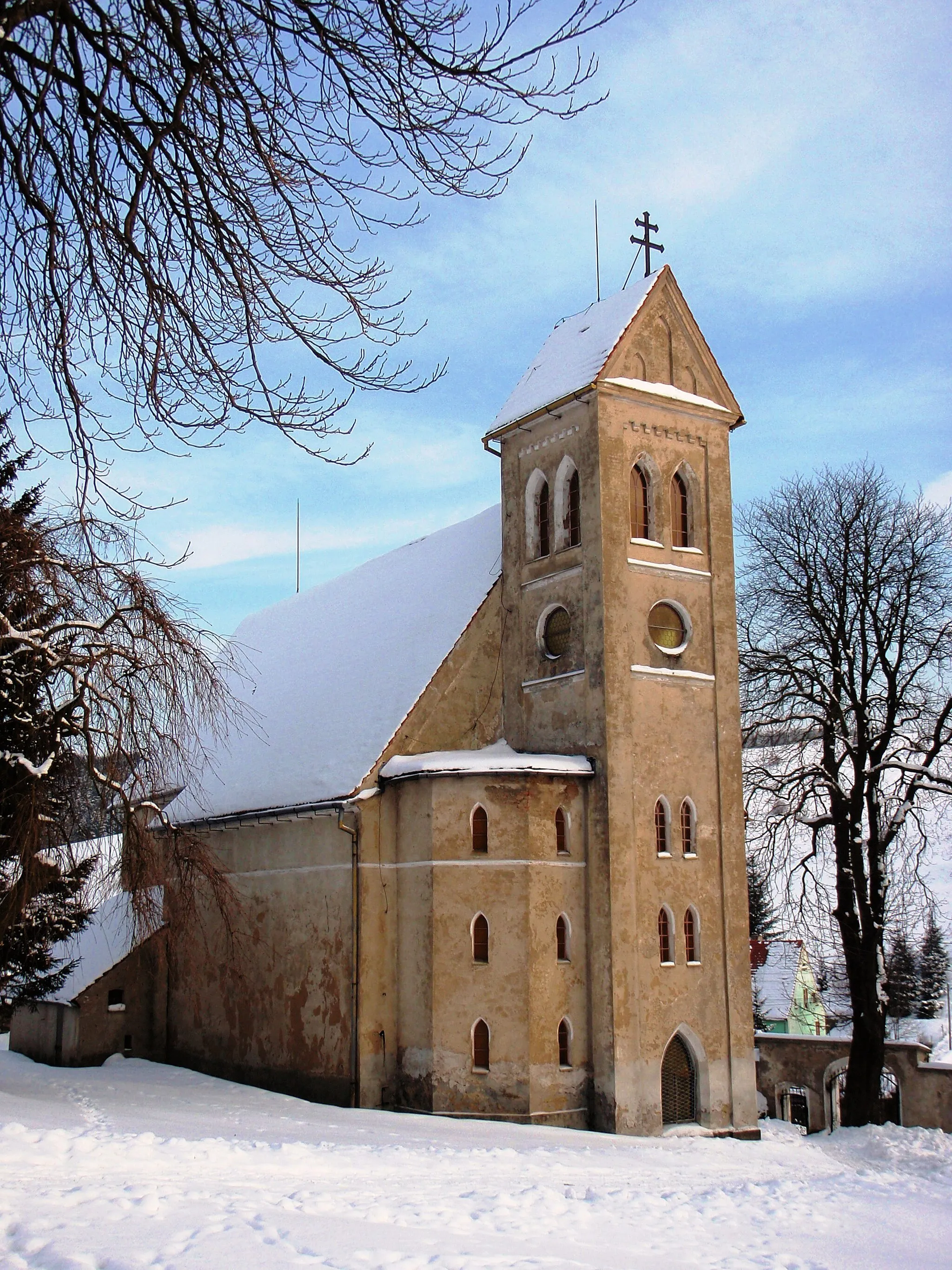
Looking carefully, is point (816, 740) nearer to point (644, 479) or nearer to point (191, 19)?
point (644, 479)

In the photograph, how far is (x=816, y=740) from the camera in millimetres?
31141

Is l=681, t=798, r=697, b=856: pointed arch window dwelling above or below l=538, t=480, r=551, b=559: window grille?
below

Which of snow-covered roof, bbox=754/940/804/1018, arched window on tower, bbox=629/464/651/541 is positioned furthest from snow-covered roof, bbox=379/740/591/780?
snow-covered roof, bbox=754/940/804/1018

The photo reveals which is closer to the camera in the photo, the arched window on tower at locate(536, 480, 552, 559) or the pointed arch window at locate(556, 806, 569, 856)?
the pointed arch window at locate(556, 806, 569, 856)

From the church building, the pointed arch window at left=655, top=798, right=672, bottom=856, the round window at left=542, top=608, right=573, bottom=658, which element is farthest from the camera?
the round window at left=542, top=608, right=573, bottom=658

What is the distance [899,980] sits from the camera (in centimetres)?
5428

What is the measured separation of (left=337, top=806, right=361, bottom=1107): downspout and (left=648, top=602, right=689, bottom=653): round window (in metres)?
6.92

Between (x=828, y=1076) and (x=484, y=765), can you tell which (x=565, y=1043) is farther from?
(x=828, y=1076)

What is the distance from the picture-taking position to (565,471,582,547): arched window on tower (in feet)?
84.3

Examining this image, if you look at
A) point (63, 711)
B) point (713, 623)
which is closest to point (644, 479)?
point (713, 623)

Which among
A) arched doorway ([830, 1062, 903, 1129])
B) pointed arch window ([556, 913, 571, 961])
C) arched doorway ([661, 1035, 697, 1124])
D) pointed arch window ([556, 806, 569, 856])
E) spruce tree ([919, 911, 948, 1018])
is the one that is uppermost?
pointed arch window ([556, 806, 569, 856])

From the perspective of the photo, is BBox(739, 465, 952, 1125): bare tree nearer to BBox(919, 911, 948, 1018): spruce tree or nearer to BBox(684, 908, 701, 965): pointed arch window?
BBox(684, 908, 701, 965): pointed arch window

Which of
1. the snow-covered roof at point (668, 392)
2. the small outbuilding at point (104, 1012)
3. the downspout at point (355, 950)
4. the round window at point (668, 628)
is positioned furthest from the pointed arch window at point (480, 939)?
the snow-covered roof at point (668, 392)

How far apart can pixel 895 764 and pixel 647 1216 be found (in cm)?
1940
